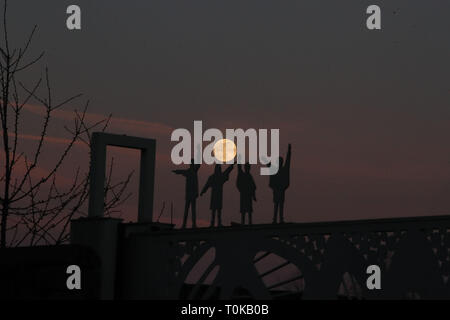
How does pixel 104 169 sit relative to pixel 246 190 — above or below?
above

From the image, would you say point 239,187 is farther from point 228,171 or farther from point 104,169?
point 104,169

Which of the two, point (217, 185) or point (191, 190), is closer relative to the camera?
point (217, 185)

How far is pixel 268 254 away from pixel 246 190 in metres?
1.47

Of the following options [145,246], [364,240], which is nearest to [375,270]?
[364,240]

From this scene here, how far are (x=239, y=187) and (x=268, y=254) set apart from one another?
1.58 m

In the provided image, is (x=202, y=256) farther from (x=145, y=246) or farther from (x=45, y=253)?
(x=45, y=253)

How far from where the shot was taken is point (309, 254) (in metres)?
15.3

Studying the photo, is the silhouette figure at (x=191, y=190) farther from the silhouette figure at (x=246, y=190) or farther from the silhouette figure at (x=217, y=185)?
the silhouette figure at (x=246, y=190)

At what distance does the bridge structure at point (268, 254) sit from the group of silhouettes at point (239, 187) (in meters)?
0.60

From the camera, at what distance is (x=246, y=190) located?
16.9 meters

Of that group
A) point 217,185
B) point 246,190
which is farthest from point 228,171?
point 246,190

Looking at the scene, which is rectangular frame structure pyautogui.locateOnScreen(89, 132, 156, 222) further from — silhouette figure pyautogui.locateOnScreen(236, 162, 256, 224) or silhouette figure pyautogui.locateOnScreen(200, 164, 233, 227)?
silhouette figure pyautogui.locateOnScreen(236, 162, 256, 224)

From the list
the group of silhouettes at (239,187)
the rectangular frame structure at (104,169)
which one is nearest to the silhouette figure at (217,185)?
the group of silhouettes at (239,187)

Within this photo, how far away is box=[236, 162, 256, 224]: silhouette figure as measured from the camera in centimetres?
1681
